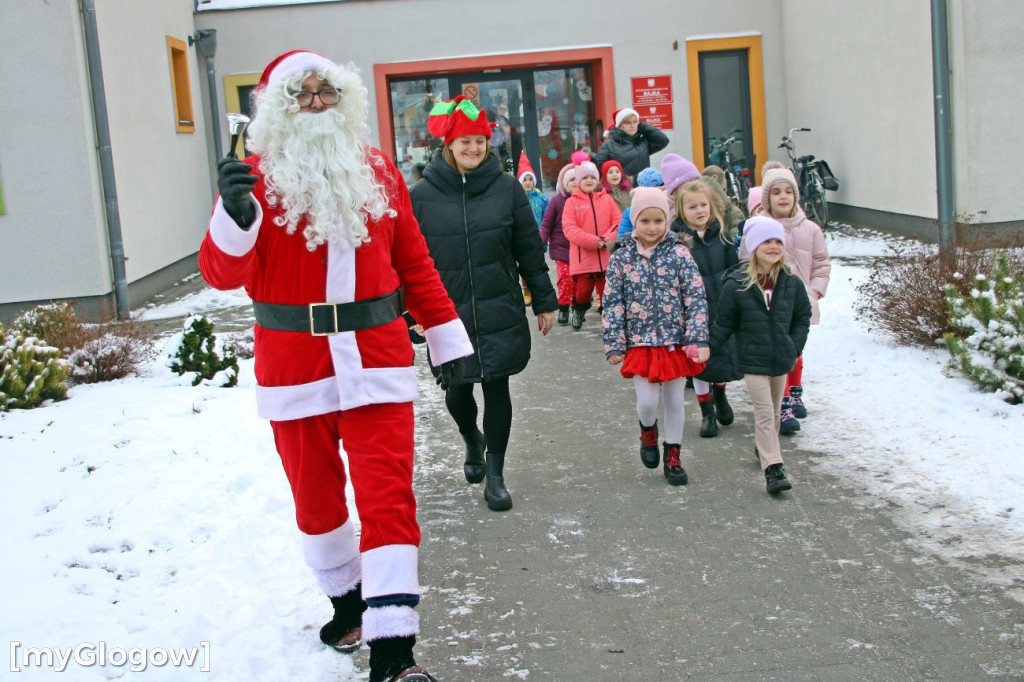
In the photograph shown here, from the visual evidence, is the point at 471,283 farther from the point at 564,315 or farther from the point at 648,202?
the point at 564,315

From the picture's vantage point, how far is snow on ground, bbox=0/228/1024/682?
4.23m

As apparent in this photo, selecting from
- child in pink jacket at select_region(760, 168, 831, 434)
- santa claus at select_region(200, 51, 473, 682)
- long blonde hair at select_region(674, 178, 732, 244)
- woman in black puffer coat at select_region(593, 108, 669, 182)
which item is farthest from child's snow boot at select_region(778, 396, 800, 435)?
woman in black puffer coat at select_region(593, 108, 669, 182)

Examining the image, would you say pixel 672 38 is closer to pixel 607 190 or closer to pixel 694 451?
pixel 607 190

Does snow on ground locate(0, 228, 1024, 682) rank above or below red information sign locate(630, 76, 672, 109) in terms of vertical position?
below

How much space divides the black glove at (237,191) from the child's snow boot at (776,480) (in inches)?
130

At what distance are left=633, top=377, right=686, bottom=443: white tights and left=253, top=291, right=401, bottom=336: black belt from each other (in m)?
2.62

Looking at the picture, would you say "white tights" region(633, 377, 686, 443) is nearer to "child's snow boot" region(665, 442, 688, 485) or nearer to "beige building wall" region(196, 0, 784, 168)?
"child's snow boot" region(665, 442, 688, 485)

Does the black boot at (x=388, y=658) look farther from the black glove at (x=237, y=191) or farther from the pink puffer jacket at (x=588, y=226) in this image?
the pink puffer jacket at (x=588, y=226)

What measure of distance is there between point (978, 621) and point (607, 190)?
7.67 m

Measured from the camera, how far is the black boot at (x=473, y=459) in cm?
635

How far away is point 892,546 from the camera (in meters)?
5.00

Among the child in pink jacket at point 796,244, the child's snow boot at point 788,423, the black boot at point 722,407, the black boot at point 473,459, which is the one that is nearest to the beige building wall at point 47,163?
the black boot at point 473,459

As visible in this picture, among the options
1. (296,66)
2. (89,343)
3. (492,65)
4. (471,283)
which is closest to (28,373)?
(89,343)

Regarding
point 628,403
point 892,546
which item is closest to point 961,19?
point 628,403
